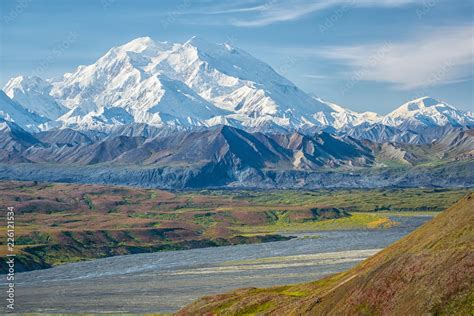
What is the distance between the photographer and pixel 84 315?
14062 cm

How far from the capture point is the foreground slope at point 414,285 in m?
77.8

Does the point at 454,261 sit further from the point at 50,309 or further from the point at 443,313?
the point at 50,309

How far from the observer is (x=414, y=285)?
270ft

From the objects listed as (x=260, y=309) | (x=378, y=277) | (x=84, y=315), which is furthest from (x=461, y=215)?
(x=84, y=315)

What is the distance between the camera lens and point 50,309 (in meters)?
149

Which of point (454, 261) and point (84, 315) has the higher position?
point (454, 261)

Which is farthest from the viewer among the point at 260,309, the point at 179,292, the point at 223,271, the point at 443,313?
the point at 223,271

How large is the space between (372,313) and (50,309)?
273 ft

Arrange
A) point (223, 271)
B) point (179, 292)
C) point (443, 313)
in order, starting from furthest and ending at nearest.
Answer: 1. point (223, 271)
2. point (179, 292)
3. point (443, 313)

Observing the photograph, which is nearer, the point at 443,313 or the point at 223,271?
the point at 443,313

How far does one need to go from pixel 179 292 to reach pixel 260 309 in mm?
52503

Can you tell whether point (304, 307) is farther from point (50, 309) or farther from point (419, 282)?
point (50, 309)

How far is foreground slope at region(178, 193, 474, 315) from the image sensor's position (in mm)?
77812

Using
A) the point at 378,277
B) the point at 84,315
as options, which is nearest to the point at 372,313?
the point at 378,277
